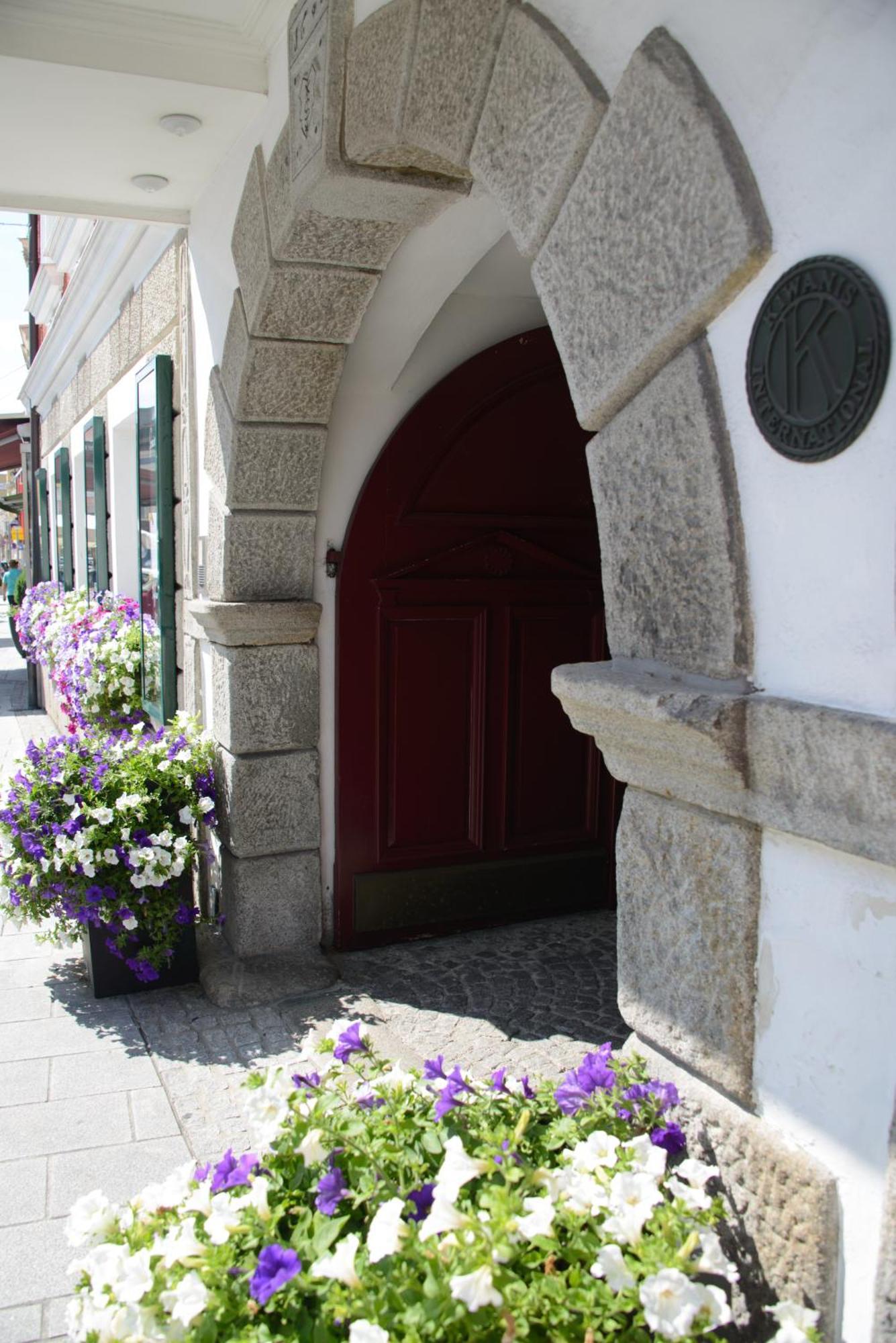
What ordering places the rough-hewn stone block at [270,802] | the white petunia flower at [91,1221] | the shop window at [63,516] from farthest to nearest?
the shop window at [63,516] → the rough-hewn stone block at [270,802] → the white petunia flower at [91,1221]

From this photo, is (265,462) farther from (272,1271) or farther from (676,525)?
(272,1271)

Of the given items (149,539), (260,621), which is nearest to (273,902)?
(260,621)

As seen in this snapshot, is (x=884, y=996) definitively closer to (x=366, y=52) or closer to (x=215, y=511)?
(x=366, y=52)

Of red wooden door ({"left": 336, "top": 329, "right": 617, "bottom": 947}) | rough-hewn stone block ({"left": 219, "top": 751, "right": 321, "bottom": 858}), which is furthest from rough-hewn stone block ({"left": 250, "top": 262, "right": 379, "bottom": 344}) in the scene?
rough-hewn stone block ({"left": 219, "top": 751, "right": 321, "bottom": 858})

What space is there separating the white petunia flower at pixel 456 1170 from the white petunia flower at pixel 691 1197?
0.81 ft

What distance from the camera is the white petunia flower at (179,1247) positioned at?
4.87 ft

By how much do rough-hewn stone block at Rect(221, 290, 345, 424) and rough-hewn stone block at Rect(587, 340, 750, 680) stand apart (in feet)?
7.81

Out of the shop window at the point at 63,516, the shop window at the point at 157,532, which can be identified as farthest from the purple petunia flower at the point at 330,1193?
the shop window at the point at 63,516

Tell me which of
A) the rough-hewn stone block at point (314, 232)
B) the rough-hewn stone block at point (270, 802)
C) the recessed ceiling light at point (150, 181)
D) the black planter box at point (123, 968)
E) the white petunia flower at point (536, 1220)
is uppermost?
the recessed ceiling light at point (150, 181)

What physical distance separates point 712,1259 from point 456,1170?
1.08 ft

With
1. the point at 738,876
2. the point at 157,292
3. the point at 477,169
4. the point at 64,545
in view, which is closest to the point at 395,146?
the point at 477,169

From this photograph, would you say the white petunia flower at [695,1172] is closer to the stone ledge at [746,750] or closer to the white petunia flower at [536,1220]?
the white petunia flower at [536,1220]

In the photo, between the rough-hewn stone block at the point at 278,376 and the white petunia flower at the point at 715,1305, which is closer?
the white petunia flower at the point at 715,1305

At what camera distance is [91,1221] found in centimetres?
161
